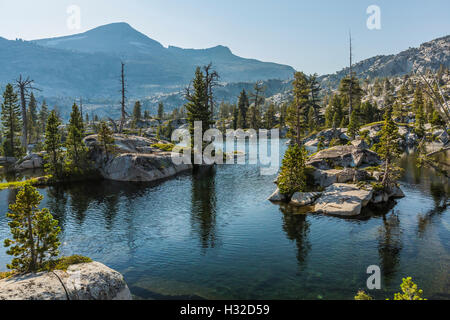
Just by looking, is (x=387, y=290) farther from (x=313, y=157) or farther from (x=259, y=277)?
(x=313, y=157)

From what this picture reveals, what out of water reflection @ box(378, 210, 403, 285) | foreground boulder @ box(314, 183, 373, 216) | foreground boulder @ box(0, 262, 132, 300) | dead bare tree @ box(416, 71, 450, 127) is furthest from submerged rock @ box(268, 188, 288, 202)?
dead bare tree @ box(416, 71, 450, 127)

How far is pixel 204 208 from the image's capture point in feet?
122

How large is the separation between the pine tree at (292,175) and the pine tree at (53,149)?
38092 millimetres

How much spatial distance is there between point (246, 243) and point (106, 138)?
39.5 meters

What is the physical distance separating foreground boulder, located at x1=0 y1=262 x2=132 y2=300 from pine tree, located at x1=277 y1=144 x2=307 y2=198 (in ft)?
87.2

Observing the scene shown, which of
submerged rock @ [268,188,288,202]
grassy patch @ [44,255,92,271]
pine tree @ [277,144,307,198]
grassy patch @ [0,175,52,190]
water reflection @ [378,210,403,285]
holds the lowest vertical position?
water reflection @ [378,210,403,285]

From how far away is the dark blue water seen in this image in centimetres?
2038

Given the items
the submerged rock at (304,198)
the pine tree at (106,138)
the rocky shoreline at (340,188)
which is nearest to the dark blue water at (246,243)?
the rocky shoreline at (340,188)

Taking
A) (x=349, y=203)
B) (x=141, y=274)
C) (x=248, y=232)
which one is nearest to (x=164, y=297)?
(x=141, y=274)

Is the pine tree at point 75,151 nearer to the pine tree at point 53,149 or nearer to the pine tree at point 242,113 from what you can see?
the pine tree at point 53,149

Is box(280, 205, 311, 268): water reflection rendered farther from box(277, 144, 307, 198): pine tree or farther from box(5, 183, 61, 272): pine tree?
box(5, 183, 61, 272): pine tree

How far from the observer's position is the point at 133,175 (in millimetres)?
52594

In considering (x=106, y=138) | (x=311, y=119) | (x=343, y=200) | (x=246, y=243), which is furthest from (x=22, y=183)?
(x=311, y=119)

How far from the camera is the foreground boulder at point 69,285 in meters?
14.3
